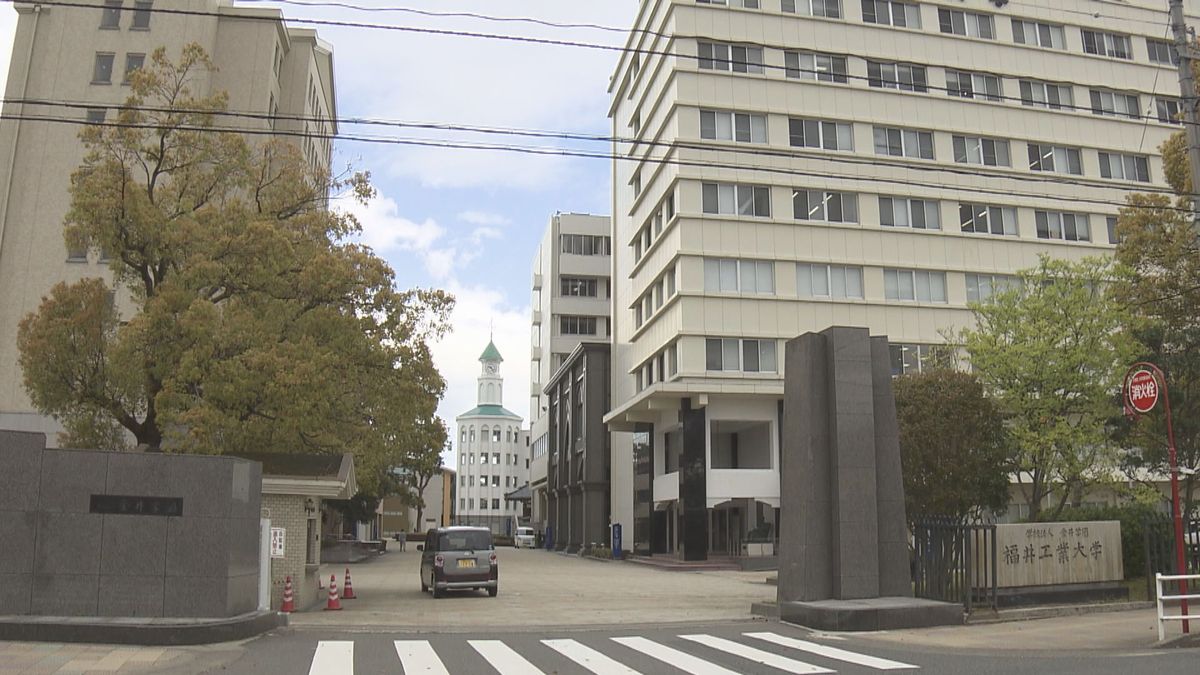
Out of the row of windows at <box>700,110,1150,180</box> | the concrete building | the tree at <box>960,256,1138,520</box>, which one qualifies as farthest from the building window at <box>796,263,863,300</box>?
the concrete building

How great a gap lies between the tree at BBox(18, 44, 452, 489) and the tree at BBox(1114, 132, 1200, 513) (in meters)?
18.2

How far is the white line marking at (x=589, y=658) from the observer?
425 inches

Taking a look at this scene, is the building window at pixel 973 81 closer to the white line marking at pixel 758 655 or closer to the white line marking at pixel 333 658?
the white line marking at pixel 758 655

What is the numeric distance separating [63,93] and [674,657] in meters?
40.5

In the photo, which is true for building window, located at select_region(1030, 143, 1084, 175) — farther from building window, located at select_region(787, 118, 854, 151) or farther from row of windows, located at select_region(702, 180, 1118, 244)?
building window, located at select_region(787, 118, 854, 151)

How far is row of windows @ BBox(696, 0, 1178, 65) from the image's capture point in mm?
42531

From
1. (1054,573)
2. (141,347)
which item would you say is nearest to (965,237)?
(1054,573)

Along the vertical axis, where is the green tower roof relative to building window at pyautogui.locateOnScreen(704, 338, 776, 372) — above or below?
above

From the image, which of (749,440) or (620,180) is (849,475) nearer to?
(749,440)

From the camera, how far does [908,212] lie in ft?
138

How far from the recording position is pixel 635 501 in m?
50.3

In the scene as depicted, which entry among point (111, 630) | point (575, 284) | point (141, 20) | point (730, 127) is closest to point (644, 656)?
point (111, 630)

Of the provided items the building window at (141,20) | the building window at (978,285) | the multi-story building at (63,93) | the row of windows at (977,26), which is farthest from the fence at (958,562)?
the building window at (141,20)

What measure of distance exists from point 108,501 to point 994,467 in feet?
63.3
